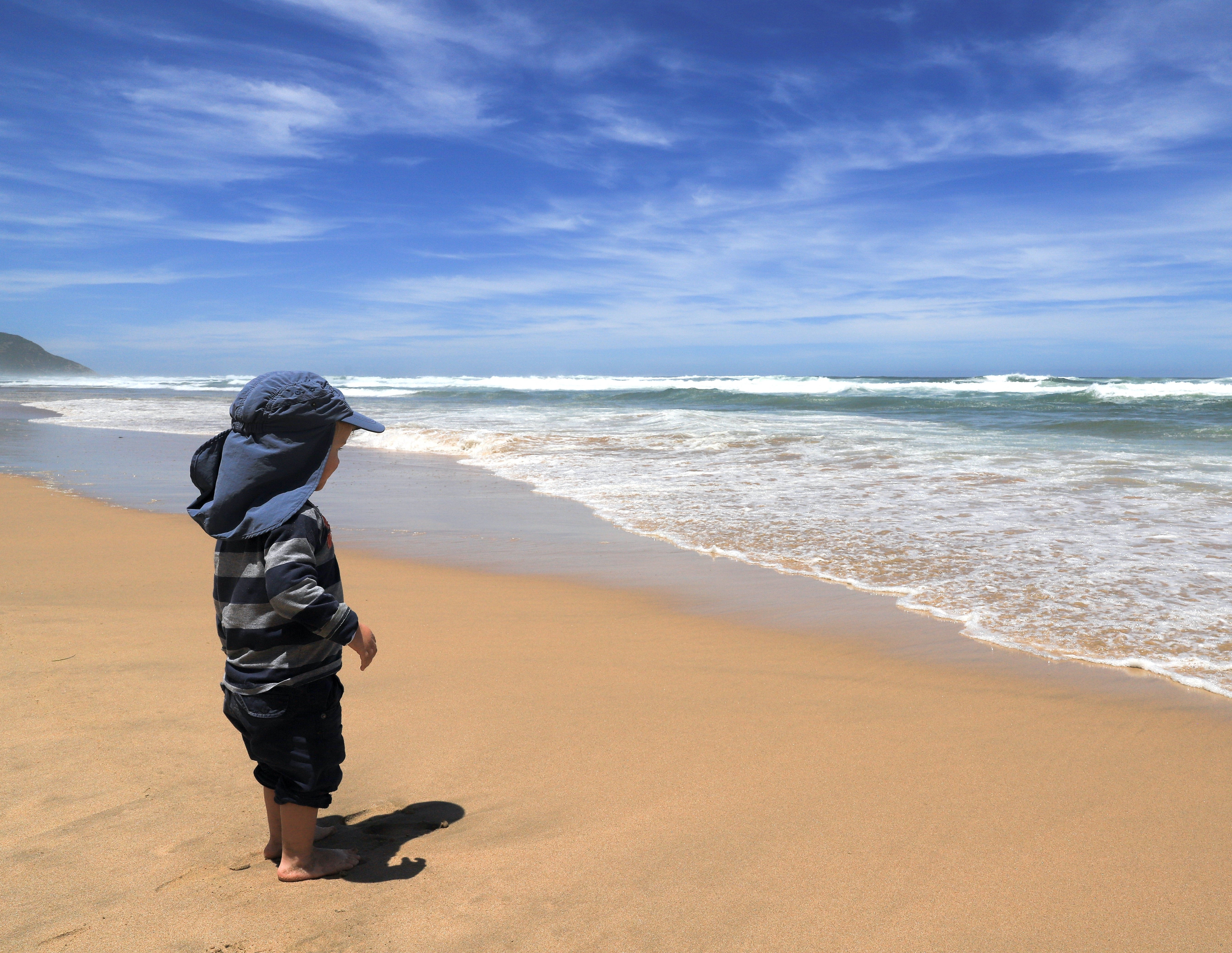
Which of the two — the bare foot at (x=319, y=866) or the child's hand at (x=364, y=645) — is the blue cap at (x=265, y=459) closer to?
the child's hand at (x=364, y=645)

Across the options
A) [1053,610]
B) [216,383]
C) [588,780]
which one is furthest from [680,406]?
[216,383]

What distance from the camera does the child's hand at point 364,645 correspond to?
1.89 m

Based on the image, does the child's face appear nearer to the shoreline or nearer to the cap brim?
the cap brim

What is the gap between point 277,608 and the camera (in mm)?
1795

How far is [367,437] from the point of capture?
52.4 feet

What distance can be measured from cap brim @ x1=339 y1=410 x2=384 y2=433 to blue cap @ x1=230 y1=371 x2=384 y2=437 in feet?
0.20

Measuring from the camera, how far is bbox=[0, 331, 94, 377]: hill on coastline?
4446 inches

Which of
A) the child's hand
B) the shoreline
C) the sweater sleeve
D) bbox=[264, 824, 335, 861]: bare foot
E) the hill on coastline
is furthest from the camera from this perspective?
the hill on coastline

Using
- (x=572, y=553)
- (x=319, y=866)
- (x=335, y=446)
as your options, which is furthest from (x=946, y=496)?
(x=319, y=866)

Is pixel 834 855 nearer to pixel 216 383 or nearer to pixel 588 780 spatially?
pixel 588 780

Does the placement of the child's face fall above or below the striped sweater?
above

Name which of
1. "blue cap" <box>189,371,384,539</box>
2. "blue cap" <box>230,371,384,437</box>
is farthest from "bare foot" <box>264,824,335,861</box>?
"blue cap" <box>230,371,384,437</box>

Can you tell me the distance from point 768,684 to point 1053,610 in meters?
1.95

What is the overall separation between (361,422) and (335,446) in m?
0.09
